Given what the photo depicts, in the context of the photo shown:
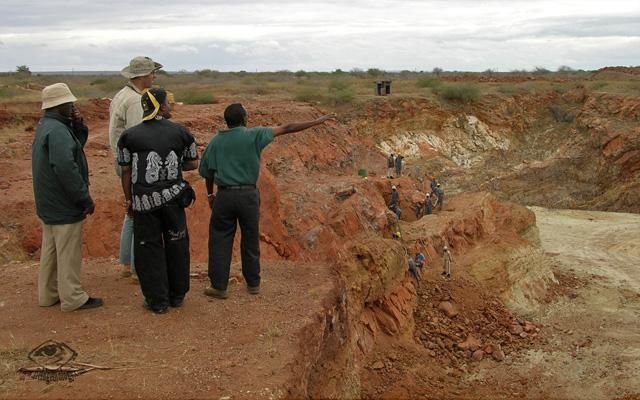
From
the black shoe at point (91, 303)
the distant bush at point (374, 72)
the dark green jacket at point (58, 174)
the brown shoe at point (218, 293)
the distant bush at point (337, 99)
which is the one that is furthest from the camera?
the distant bush at point (374, 72)

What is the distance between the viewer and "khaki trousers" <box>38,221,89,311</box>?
4.53 meters

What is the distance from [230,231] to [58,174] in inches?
56.9

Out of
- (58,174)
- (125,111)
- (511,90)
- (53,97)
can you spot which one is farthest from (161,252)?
(511,90)

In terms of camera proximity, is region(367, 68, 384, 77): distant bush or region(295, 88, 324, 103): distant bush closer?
region(295, 88, 324, 103): distant bush

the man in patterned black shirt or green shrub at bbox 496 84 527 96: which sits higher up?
green shrub at bbox 496 84 527 96

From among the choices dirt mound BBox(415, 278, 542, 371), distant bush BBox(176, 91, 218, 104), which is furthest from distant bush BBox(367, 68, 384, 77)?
dirt mound BBox(415, 278, 542, 371)

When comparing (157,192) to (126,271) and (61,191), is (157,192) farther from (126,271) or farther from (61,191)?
(126,271)

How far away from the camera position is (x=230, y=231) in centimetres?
511

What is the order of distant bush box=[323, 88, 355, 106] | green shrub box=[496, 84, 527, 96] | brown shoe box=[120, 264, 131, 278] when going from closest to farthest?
1. brown shoe box=[120, 264, 131, 278]
2. distant bush box=[323, 88, 355, 106]
3. green shrub box=[496, 84, 527, 96]

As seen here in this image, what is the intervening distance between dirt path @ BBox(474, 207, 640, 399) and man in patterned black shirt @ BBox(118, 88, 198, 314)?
5746 millimetres

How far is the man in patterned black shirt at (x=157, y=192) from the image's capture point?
175 inches

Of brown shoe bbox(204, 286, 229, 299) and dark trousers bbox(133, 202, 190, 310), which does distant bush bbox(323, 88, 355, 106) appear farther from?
dark trousers bbox(133, 202, 190, 310)

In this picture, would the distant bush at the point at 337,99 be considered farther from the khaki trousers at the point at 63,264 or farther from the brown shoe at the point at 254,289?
the khaki trousers at the point at 63,264

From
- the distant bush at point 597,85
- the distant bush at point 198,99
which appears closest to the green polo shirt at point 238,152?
the distant bush at point 198,99
